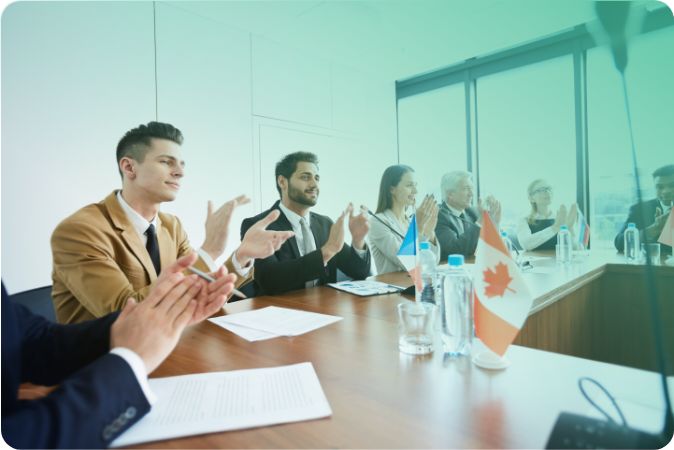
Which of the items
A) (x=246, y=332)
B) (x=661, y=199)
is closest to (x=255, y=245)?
(x=246, y=332)

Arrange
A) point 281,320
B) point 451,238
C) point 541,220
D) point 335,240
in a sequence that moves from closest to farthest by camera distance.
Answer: point 281,320 → point 335,240 → point 451,238 → point 541,220

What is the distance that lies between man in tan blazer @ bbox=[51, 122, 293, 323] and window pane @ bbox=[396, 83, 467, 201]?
3345 millimetres

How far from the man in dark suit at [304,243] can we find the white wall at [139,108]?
42.6 inches

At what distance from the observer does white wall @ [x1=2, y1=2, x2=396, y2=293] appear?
2346 millimetres

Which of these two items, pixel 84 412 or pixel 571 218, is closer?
pixel 84 412

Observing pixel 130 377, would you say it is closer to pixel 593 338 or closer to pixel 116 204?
pixel 116 204

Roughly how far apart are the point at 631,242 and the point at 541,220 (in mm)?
913

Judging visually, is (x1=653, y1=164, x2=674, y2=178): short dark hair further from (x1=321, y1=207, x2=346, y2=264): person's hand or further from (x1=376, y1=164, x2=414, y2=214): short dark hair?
(x1=321, y1=207, x2=346, y2=264): person's hand

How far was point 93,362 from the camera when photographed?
688mm

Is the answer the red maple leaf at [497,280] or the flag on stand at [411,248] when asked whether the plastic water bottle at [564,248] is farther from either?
the red maple leaf at [497,280]

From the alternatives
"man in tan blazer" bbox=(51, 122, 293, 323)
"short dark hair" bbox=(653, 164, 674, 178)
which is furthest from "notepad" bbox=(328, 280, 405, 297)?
"short dark hair" bbox=(653, 164, 674, 178)

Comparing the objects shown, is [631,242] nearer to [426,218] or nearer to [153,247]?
[426,218]

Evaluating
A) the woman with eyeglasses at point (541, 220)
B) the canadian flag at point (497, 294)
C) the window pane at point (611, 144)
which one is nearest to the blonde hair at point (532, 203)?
the woman with eyeglasses at point (541, 220)

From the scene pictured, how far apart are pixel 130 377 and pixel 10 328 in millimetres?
279
